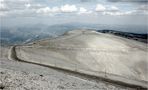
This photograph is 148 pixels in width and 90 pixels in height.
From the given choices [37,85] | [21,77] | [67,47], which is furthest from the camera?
[67,47]

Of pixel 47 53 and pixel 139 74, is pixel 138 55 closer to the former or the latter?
pixel 139 74

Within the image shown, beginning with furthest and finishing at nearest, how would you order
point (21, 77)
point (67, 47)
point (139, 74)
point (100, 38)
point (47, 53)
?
point (100, 38) < point (67, 47) < point (47, 53) < point (139, 74) < point (21, 77)

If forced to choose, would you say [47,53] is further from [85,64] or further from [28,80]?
[28,80]

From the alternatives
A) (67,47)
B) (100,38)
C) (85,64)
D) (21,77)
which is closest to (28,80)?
(21,77)

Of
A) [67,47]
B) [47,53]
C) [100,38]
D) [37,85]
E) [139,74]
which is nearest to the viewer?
[37,85]

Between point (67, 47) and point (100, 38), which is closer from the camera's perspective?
point (67, 47)

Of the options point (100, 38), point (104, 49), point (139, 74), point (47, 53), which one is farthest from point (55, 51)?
point (100, 38)

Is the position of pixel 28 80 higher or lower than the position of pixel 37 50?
higher
